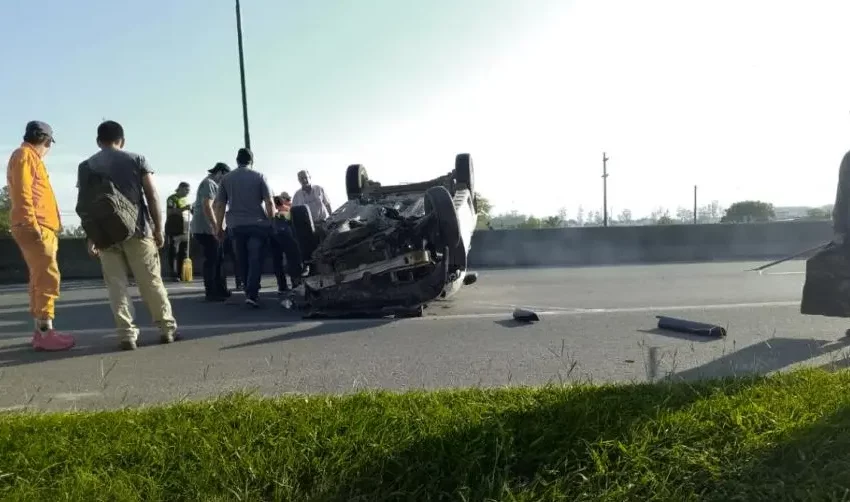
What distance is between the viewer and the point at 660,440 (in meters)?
2.27

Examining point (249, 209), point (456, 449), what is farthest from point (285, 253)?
point (456, 449)

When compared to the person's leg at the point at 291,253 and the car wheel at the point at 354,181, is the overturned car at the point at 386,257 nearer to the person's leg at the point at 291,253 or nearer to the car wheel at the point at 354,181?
the person's leg at the point at 291,253

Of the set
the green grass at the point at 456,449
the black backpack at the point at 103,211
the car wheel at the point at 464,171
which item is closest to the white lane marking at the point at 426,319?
the black backpack at the point at 103,211

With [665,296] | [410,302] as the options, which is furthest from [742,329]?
[410,302]

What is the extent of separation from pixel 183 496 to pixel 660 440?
5.72 feet

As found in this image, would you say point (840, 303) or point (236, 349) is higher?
point (840, 303)

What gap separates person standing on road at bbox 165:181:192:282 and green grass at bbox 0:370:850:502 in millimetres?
7336

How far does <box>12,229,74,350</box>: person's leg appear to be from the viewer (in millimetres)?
4609

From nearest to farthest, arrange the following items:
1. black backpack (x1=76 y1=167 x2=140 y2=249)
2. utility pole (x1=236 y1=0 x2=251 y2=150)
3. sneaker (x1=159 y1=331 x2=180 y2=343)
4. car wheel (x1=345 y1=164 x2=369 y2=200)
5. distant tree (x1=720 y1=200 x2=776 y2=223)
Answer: black backpack (x1=76 y1=167 x2=140 y2=249) < sneaker (x1=159 y1=331 x2=180 y2=343) < car wheel (x1=345 y1=164 x2=369 y2=200) < utility pole (x1=236 y1=0 x2=251 y2=150) < distant tree (x1=720 y1=200 x2=776 y2=223)

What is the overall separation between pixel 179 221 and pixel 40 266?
16.8 feet

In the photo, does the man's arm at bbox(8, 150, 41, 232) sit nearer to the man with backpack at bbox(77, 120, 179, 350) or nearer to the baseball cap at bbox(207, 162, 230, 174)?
the man with backpack at bbox(77, 120, 179, 350)

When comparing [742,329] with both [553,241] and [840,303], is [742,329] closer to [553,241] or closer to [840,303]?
[840,303]

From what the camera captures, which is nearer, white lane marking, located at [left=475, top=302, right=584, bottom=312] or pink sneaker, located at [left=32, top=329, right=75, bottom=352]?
pink sneaker, located at [left=32, top=329, right=75, bottom=352]

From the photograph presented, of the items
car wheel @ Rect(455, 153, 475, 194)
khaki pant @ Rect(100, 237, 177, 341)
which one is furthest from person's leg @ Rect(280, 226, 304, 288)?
khaki pant @ Rect(100, 237, 177, 341)
